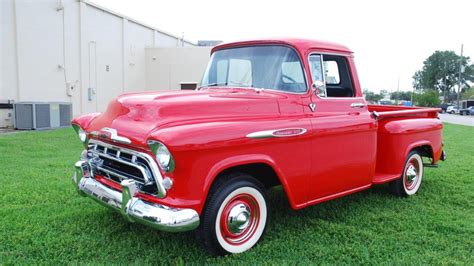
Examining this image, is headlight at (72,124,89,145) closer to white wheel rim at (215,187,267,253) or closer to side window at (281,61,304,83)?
white wheel rim at (215,187,267,253)

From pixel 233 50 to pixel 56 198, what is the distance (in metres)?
2.79

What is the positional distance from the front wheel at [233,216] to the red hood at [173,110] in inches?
22.1

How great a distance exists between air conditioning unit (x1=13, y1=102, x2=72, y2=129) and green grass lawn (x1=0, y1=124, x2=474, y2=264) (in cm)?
815

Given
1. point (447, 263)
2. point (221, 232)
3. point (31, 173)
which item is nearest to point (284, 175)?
point (221, 232)

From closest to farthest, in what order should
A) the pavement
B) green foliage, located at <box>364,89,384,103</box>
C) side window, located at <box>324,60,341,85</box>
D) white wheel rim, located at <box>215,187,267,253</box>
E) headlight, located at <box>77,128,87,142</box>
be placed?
1. white wheel rim, located at <box>215,187,267,253</box>
2. headlight, located at <box>77,128,87,142</box>
3. side window, located at <box>324,60,341,85</box>
4. green foliage, located at <box>364,89,384,103</box>
5. the pavement

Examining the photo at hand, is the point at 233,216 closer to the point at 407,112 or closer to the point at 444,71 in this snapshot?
the point at 407,112

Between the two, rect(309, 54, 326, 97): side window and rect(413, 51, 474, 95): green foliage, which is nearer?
rect(309, 54, 326, 97): side window

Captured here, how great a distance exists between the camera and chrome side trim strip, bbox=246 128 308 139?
10.8 feet

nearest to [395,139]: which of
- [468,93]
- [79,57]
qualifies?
[79,57]

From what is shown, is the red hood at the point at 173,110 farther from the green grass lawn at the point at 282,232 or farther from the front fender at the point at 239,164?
the green grass lawn at the point at 282,232

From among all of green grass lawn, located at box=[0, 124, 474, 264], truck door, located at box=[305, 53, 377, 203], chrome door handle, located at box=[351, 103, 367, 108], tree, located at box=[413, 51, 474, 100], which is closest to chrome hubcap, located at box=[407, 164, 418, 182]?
green grass lawn, located at box=[0, 124, 474, 264]

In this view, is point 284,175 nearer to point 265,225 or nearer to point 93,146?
point 265,225

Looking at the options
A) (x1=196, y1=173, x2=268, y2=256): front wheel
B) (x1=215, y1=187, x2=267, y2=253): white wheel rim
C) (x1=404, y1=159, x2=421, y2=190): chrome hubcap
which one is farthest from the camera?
(x1=404, y1=159, x2=421, y2=190): chrome hubcap

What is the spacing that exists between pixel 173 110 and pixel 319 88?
5.07 feet
